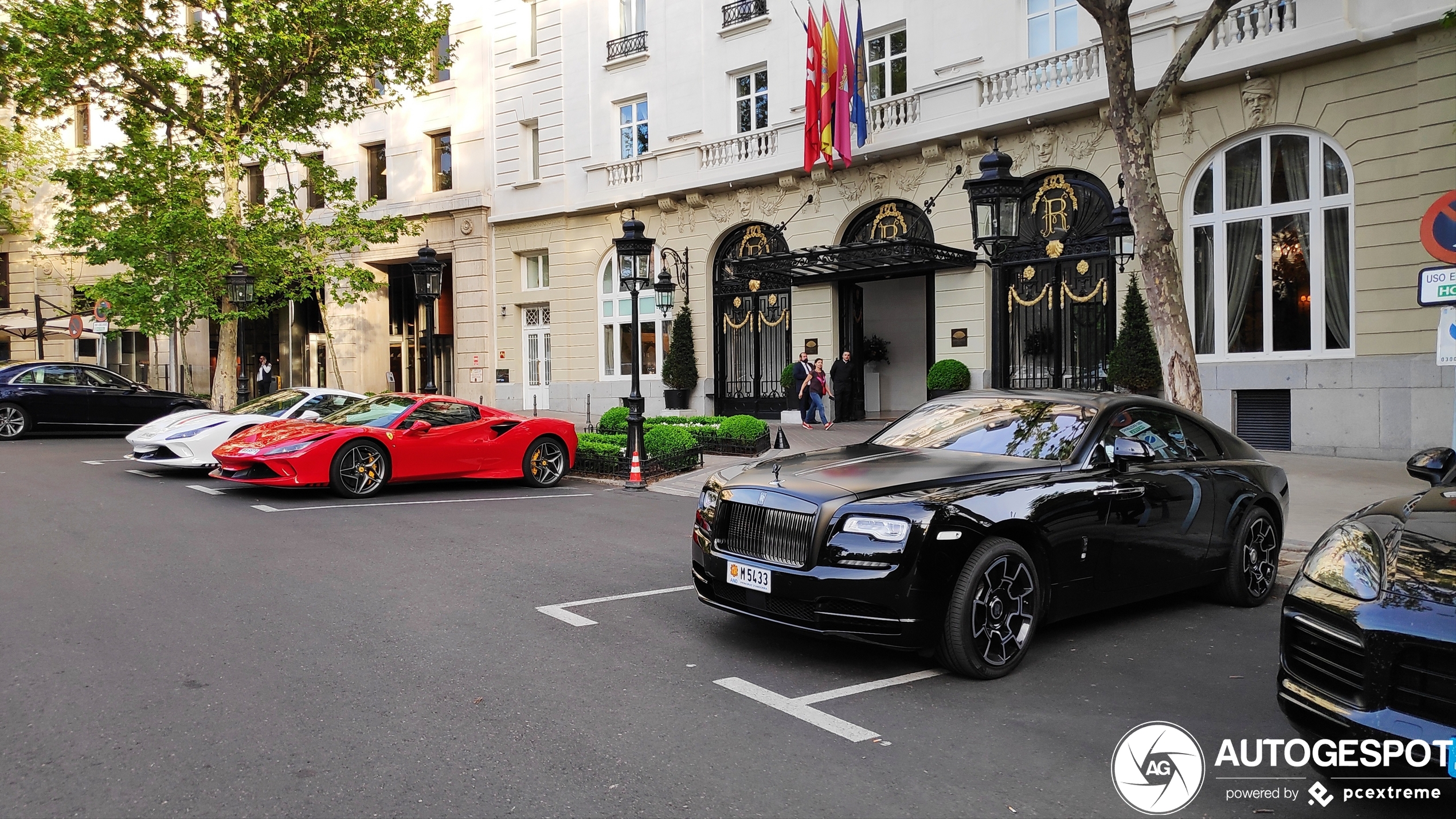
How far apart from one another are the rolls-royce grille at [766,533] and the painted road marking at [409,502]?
7.18 meters

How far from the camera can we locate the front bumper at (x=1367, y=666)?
310 cm

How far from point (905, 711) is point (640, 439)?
10.4 meters

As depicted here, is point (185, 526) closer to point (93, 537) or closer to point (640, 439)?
point (93, 537)

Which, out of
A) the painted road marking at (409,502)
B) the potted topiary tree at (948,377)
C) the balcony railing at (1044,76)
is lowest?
the painted road marking at (409,502)

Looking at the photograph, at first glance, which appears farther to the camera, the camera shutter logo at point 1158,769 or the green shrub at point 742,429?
the green shrub at point 742,429

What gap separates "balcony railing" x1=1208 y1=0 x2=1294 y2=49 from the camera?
640 inches

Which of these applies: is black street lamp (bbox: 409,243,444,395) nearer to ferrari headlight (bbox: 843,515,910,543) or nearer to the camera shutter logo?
ferrari headlight (bbox: 843,515,910,543)

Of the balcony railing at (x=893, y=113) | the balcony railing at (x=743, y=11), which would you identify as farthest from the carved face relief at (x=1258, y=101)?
the balcony railing at (x=743, y=11)

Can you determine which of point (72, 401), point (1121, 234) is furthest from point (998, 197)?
point (72, 401)

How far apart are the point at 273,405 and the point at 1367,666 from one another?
1444cm

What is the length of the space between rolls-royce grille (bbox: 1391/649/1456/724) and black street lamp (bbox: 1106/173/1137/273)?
49.7 ft

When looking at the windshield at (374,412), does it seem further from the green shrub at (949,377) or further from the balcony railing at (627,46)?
the balcony railing at (627,46)

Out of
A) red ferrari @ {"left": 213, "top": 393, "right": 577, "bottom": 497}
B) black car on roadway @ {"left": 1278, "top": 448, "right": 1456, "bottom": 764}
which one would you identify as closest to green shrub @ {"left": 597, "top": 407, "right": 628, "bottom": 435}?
red ferrari @ {"left": 213, "top": 393, "right": 577, "bottom": 497}

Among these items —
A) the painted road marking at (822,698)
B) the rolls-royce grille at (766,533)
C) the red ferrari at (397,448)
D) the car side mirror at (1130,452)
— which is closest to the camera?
the painted road marking at (822,698)
